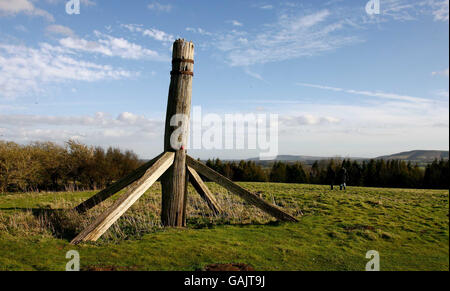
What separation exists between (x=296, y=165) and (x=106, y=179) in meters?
35.9

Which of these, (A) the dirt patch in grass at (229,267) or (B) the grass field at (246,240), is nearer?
(A) the dirt patch in grass at (229,267)

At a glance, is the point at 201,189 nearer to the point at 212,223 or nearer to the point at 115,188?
the point at 212,223

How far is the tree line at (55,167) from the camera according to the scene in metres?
17.5

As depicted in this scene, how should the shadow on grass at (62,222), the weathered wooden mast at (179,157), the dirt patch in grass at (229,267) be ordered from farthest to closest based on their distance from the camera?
the weathered wooden mast at (179,157) → the shadow on grass at (62,222) → the dirt patch in grass at (229,267)

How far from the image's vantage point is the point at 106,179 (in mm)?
19766

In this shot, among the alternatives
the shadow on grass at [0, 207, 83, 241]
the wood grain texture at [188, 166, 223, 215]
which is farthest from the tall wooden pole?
the shadow on grass at [0, 207, 83, 241]

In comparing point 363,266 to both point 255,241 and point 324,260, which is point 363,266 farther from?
point 255,241

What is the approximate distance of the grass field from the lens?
5.02 m

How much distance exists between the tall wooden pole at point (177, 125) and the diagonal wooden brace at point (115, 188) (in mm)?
544

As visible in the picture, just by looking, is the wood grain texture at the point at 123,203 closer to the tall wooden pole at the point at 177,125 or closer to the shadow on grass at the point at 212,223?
the tall wooden pole at the point at 177,125

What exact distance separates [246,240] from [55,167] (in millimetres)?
16919

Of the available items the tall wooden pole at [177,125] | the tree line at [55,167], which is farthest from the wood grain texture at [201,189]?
the tree line at [55,167]

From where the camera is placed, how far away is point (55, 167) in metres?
18.9

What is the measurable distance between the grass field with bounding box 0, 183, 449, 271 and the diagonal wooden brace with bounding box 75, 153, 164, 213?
0.34 metres
